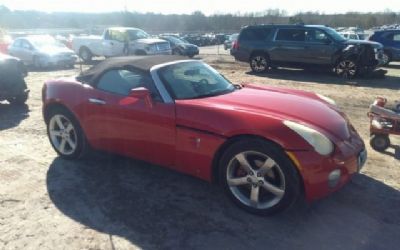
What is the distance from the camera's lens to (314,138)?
348cm

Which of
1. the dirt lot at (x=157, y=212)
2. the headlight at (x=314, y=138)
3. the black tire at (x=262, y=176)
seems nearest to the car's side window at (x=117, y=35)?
the dirt lot at (x=157, y=212)

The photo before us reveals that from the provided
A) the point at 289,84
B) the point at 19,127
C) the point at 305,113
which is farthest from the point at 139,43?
the point at 305,113

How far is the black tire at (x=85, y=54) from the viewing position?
20578 mm

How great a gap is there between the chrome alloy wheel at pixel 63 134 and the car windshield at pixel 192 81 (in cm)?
158

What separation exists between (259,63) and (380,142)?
10041 mm

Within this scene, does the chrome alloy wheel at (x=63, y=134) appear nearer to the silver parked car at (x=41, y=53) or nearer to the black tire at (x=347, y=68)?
the black tire at (x=347, y=68)

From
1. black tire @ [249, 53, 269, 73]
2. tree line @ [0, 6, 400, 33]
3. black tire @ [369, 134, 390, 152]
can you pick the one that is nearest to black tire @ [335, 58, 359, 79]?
black tire @ [249, 53, 269, 73]

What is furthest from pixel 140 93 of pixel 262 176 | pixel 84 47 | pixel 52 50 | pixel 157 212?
pixel 84 47

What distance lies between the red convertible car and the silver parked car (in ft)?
41.1

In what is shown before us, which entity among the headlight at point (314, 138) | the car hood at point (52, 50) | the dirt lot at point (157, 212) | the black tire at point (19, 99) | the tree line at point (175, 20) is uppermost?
the tree line at point (175, 20)

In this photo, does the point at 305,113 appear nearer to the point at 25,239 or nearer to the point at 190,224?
the point at 190,224

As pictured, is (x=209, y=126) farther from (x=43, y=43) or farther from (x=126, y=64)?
(x=43, y=43)

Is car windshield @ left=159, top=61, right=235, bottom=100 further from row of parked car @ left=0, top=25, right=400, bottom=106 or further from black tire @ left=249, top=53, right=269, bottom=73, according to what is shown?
A: black tire @ left=249, top=53, right=269, bottom=73

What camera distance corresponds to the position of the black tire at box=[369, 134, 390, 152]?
18.1 ft
